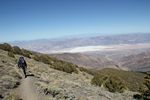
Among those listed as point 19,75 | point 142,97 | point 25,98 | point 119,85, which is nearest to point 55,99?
point 25,98

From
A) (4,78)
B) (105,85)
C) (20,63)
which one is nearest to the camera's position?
(4,78)

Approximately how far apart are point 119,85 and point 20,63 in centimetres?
867

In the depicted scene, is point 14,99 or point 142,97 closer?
point 14,99

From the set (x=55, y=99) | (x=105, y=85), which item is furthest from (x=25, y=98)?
(x=105, y=85)

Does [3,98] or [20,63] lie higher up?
[20,63]

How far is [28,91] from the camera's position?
14312 mm

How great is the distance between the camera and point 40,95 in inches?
534

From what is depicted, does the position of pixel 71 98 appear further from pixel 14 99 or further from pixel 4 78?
A: pixel 4 78

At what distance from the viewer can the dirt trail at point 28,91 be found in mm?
13383

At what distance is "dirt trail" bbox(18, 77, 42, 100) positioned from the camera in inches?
527

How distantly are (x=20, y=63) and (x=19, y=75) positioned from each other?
122 cm

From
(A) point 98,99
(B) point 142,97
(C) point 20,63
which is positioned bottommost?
(B) point 142,97

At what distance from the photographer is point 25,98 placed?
1331 centimetres

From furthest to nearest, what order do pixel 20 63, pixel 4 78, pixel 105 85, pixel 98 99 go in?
pixel 105 85, pixel 20 63, pixel 4 78, pixel 98 99
